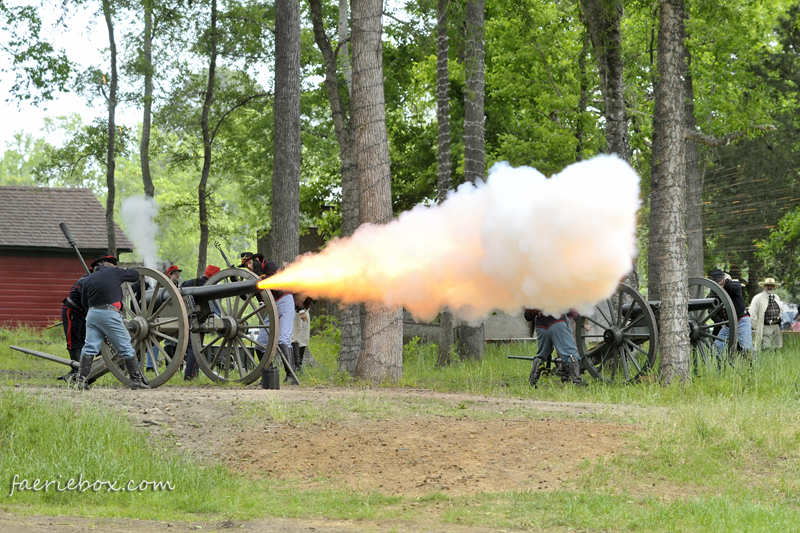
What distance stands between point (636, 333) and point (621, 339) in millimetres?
477

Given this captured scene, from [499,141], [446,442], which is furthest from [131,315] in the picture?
[499,141]

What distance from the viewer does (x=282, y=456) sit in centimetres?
820

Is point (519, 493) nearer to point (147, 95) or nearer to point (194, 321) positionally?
→ point (194, 321)

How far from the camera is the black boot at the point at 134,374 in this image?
11.3 meters

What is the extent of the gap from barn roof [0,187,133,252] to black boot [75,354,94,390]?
18.8 metres

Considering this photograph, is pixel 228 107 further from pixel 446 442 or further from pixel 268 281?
pixel 446 442

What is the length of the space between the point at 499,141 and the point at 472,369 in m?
9.31

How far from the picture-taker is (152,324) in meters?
11.7

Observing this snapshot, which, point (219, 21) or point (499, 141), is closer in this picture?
point (499, 141)

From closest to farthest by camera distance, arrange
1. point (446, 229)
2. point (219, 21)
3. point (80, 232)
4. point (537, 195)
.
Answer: point (537, 195) → point (446, 229) → point (219, 21) → point (80, 232)

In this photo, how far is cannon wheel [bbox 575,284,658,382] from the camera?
12.9 m

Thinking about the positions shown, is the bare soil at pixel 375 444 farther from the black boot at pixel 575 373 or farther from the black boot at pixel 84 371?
the black boot at pixel 575 373

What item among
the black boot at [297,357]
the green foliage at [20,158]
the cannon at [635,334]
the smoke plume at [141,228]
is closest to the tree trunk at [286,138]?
the black boot at [297,357]

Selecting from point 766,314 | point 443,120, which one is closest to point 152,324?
point 443,120
